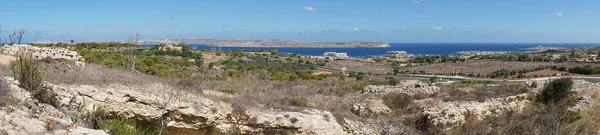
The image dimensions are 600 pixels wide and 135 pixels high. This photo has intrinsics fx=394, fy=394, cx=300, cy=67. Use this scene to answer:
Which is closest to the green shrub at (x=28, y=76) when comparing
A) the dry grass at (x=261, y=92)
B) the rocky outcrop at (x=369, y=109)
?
the dry grass at (x=261, y=92)

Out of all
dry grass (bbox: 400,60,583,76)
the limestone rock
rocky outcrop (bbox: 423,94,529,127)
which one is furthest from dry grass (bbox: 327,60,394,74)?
the limestone rock

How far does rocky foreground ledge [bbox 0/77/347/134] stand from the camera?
895 cm

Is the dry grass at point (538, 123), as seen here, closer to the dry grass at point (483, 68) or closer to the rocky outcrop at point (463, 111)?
the rocky outcrop at point (463, 111)

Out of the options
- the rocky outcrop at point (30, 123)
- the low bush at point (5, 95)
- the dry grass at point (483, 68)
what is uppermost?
the low bush at point (5, 95)

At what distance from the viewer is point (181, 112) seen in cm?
1020

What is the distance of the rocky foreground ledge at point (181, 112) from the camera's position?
8953 millimetres

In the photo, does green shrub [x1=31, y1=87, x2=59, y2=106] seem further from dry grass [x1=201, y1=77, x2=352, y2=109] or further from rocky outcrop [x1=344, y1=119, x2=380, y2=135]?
rocky outcrop [x1=344, y1=119, x2=380, y2=135]

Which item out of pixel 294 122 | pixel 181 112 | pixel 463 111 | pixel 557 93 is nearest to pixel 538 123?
pixel 463 111

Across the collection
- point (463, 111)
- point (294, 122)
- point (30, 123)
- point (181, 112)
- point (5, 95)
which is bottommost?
point (463, 111)

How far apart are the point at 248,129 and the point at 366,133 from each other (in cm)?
428

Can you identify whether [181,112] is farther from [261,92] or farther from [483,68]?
[483,68]

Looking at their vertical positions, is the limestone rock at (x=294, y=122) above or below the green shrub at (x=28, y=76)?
below

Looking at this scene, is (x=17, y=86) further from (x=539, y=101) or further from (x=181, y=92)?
(x=539, y=101)

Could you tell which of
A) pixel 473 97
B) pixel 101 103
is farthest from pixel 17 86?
pixel 473 97
